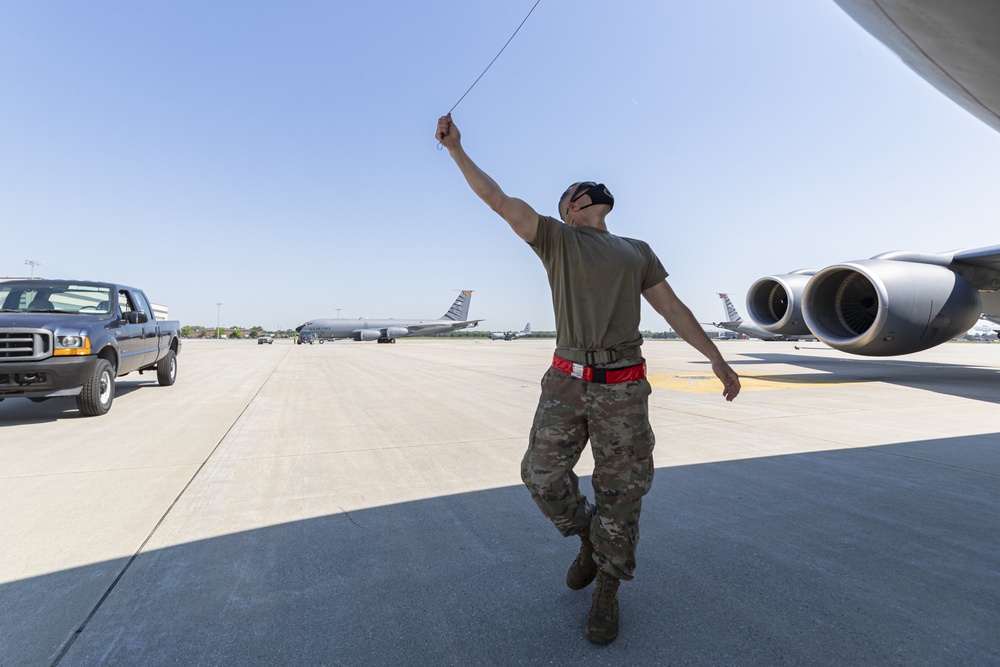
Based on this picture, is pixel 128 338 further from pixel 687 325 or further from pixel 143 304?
pixel 687 325

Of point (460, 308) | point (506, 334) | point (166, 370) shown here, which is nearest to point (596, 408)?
point (166, 370)

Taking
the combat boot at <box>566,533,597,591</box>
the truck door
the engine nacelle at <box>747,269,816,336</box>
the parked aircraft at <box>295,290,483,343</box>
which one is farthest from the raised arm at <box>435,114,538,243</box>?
the parked aircraft at <box>295,290,483,343</box>

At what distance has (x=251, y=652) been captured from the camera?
5.47ft

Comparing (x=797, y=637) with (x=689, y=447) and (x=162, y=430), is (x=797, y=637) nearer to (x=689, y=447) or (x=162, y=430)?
(x=689, y=447)

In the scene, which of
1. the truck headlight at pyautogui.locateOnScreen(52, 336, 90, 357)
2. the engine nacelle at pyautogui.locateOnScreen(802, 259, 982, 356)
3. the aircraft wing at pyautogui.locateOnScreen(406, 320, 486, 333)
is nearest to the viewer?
the truck headlight at pyautogui.locateOnScreen(52, 336, 90, 357)

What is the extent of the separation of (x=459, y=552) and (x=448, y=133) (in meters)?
1.93

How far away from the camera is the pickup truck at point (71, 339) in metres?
5.30

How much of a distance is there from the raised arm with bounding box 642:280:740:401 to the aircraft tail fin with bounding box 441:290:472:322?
196 feet

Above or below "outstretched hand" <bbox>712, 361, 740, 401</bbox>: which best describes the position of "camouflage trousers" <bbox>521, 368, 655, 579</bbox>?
below

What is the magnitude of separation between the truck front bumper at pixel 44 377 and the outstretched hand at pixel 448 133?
5829 millimetres

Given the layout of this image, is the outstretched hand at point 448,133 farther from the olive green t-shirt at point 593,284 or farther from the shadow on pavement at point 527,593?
the shadow on pavement at point 527,593

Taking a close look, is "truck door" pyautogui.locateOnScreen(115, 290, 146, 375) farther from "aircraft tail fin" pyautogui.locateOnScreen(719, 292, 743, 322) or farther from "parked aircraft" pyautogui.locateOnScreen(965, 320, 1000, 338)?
"aircraft tail fin" pyautogui.locateOnScreen(719, 292, 743, 322)

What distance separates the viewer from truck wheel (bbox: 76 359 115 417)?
5777 millimetres

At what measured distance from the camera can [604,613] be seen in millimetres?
1798
